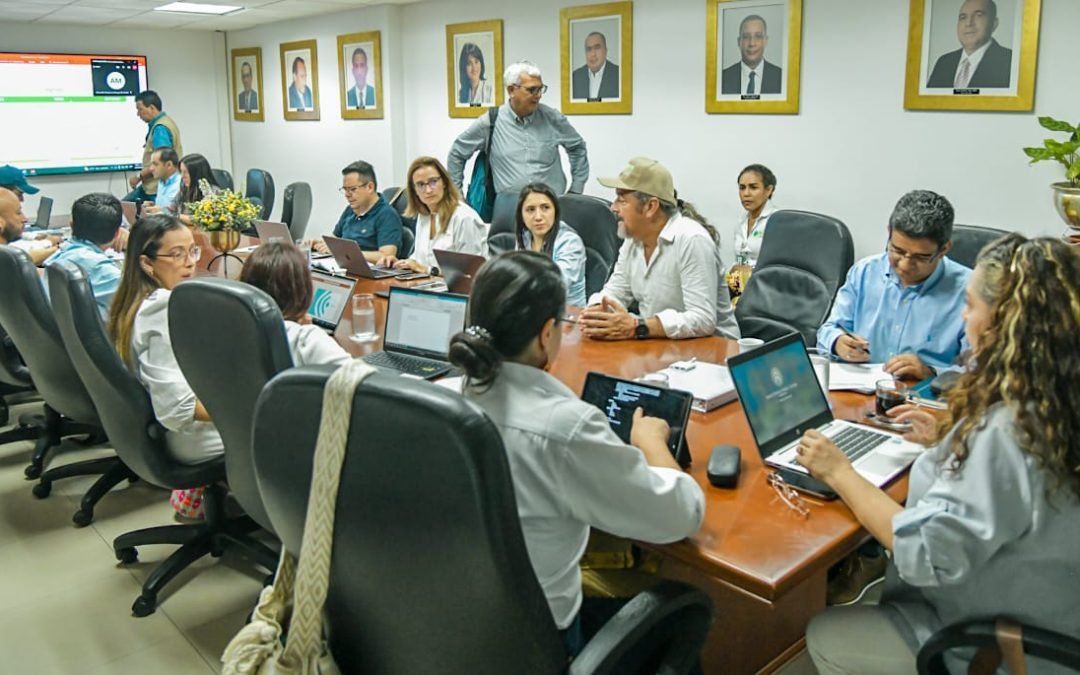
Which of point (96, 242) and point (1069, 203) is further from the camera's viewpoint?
point (96, 242)

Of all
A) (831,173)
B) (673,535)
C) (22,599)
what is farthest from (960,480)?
(831,173)

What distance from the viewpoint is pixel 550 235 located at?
401 centimetres

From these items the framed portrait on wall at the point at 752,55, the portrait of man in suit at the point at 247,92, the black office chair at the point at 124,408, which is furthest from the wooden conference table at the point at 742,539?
the portrait of man in suit at the point at 247,92

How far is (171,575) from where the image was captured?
2.73 metres

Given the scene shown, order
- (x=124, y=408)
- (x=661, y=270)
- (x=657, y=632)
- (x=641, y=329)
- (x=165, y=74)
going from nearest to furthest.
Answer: (x=657, y=632), (x=124, y=408), (x=641, y=329), (x=661, y=270), (x=165, y=74)

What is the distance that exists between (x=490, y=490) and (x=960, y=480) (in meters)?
0.79

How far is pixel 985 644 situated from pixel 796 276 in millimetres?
2285

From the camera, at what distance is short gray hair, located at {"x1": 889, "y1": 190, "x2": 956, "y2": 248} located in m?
2.55

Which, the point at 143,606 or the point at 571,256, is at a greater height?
the point at 571,256

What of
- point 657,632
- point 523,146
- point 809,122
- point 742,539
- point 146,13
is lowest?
point 657,632

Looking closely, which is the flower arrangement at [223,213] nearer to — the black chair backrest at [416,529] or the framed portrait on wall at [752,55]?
the framed portrait on wall at [752,55]

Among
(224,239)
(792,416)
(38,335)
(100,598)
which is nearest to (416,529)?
(792,416)

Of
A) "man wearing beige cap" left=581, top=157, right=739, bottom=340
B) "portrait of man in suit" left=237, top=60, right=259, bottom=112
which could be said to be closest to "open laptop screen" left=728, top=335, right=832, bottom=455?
"man wearing beige cap" left=581, top=157, right=739, bottom=340

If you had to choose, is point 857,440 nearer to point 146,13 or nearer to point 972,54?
point 972,54
